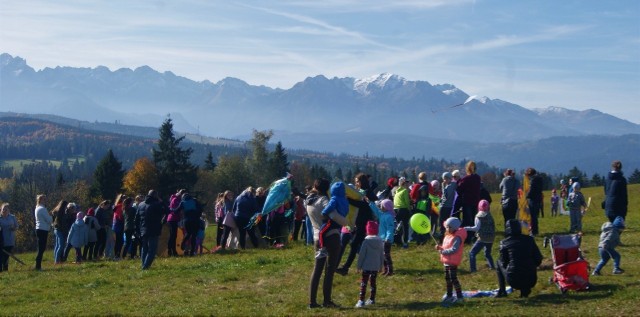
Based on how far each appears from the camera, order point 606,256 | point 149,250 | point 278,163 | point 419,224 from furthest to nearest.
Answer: point 278,163 → point 149,250 → point 419,224 → point 606,256

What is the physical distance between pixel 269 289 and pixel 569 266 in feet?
19.6

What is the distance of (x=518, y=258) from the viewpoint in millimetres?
12062

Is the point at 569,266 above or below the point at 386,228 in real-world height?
below

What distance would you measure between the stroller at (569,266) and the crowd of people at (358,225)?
50 centimetres

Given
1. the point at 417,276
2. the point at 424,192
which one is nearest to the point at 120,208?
the point at 424,192

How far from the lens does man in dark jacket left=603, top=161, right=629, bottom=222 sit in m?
16.4

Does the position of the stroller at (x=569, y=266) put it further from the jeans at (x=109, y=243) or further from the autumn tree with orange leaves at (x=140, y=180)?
the autumn tree with orange leaves at (x=140, y=180)

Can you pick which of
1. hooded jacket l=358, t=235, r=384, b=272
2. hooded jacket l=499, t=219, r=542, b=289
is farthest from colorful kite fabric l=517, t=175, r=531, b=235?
hooded jacket l=358, t=235, r=384, b=272

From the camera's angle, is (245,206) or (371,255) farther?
(245,206)

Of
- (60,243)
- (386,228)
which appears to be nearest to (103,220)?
(60,243)

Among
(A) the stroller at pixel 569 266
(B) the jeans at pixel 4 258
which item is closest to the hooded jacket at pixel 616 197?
(A) the stroller at pixel 569 266

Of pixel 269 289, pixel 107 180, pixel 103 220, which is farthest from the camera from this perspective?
pixel 107 180

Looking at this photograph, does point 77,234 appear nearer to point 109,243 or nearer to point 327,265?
point 109,243

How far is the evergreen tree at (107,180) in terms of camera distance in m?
75.9
